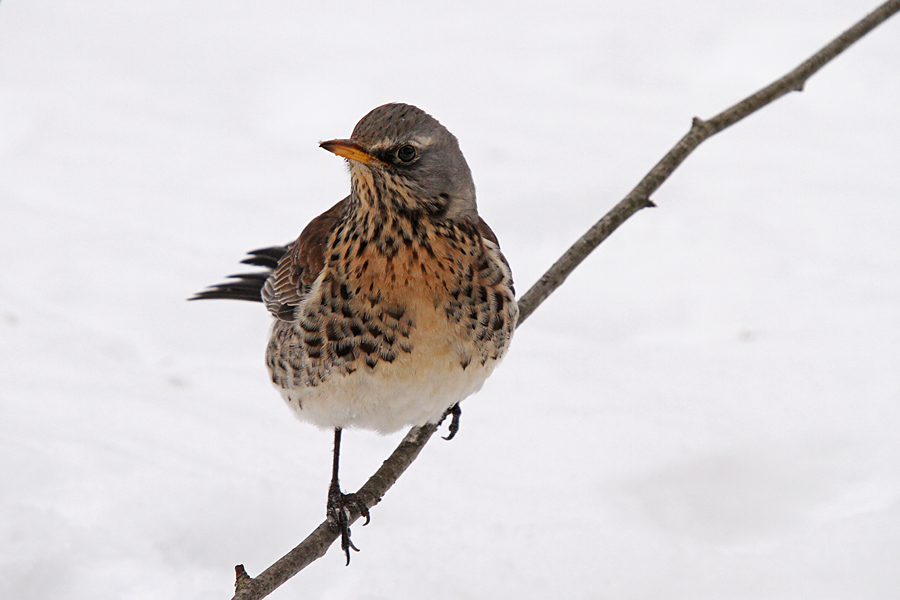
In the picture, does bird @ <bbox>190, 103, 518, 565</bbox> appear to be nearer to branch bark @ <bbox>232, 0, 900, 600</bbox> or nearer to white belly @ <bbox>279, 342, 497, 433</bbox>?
white belly @ <bbox>279, 342, 497, 433</bbox>

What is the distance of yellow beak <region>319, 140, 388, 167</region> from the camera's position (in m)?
3.17

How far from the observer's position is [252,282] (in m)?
4.96

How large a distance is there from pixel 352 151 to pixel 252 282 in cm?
187

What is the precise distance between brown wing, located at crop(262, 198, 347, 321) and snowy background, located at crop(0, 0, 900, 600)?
0.98 metres

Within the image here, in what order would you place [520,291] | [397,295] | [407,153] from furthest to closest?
[520,291]
[397,295]
[407,153]

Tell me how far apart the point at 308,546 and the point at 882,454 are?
2960mm

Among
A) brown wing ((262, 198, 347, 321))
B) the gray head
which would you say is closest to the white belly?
brown wing ((262, 198, 347, 321))

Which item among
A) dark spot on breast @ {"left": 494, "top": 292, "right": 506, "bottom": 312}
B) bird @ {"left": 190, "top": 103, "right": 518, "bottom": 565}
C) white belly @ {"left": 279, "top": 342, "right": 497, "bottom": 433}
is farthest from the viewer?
dark spot on breast @ {"left": 494, "top": 292, "right": 506, "bottom": 312}

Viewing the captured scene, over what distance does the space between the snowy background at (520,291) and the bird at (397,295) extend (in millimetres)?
907

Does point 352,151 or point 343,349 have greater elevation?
point 352,151

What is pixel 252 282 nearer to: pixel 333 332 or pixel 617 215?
pixel 333 332

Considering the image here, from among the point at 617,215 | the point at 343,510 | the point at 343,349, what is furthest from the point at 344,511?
the point at 617,215

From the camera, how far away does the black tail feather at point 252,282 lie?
4871mm

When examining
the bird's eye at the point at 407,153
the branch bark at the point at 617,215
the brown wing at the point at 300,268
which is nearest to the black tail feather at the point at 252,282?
the brown wing at the point at 300,268
